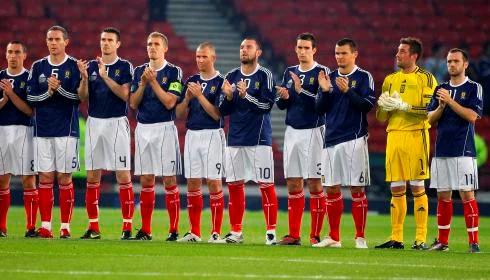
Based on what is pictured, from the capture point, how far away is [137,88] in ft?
46.2

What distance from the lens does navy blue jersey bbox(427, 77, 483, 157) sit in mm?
13352

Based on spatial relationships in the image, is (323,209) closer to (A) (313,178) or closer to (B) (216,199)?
(A) (313,178)

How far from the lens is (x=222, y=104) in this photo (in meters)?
13.9

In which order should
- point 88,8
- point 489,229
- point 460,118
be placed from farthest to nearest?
1. point 88,8
2. point 489,229
3. point 460,118

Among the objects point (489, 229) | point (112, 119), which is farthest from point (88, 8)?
point (112, 119)

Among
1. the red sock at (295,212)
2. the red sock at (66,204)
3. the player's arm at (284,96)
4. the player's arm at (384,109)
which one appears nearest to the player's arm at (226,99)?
the player's arm at (284,96)

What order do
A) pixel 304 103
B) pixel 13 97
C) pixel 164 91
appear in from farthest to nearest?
pixel 13 97 < pixel 164 91 < pixel 304 103

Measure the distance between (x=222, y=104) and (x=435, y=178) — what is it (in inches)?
97.5

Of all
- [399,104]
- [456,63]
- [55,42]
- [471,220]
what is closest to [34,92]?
[55,42]

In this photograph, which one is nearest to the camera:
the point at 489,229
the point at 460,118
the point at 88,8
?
the point at 460,118

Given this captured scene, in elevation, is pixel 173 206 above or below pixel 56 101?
below

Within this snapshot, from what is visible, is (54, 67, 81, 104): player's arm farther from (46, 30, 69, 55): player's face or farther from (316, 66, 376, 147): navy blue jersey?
(316, 66, 376, 147): navy blue jersey

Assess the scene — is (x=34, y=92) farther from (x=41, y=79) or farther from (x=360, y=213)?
(x=360, y=213)

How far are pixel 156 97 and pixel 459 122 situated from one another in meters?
3.37
